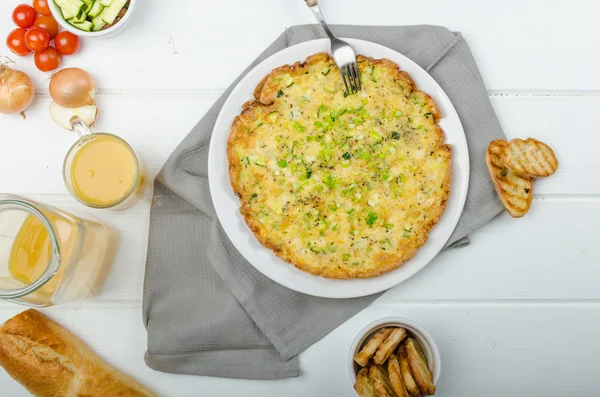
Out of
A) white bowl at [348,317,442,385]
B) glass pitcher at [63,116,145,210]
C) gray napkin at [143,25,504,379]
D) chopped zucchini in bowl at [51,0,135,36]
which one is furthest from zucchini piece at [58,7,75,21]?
white bowl at [348,317,442,385]

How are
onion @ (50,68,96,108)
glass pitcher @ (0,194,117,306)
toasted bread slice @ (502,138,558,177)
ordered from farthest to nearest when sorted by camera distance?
1. onion @ (50,68,96,108)
2. toasted bread slice @ (502,138,558,177)
3. glass pitcher @ (0,194,117,306)

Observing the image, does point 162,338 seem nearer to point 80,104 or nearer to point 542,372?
point 80,104

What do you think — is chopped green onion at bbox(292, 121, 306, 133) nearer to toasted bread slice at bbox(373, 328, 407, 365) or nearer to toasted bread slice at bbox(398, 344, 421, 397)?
toasted bread slice at bbox(373, 328, 407, 365)

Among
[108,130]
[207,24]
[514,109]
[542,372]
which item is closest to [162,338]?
[108,130]

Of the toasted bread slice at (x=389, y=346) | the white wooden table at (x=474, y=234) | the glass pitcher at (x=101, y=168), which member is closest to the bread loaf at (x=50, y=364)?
the white wooden table at (x=474, y=234)

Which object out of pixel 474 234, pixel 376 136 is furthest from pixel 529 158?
pixel 376 136

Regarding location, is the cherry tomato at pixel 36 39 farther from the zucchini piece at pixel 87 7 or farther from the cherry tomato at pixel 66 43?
the zucchini piece at pixel 87 7
